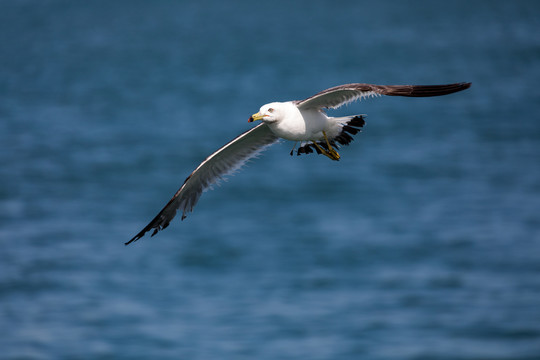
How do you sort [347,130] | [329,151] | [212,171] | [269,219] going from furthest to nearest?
1. [269,219]
2. [212,171]
3. [347,130]
4. [329,151]

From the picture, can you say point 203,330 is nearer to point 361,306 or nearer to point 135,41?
point 361,306

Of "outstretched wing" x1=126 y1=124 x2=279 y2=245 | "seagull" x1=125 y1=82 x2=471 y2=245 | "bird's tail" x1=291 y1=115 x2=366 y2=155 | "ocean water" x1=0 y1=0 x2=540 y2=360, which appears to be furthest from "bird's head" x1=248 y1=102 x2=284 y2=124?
"ocean water" x1=0 y1=0 x2=540 y2=360

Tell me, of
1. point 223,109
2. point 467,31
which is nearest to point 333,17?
point 467,31

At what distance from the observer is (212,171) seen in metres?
13.6

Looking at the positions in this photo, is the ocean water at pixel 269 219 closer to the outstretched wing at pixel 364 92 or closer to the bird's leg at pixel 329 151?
the bird's leg at pixel 329 151

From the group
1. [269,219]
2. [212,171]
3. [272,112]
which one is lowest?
[272,112]

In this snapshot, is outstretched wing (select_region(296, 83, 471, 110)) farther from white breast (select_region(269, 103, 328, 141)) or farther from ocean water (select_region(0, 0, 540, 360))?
ocean water (select_region(0, 0, 540, 360))

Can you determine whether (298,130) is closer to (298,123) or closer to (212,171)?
(298,123)

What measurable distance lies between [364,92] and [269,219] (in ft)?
124

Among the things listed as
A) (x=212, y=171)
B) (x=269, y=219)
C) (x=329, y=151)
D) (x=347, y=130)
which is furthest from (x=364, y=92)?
(x=269, y=219)

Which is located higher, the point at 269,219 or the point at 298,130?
the point at 269,219

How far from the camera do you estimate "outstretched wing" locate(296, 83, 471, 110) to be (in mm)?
10734

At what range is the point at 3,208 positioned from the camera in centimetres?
5225

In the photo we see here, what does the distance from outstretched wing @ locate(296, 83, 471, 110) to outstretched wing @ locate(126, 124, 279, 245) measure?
68.5 inches
